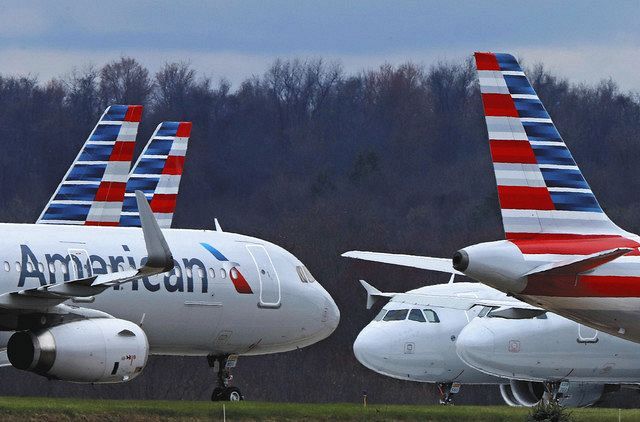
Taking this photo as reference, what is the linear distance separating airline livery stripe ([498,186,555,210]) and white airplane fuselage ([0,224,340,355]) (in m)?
7.29

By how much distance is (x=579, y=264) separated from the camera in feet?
83.5

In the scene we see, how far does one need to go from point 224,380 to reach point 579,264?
9405 millimetres

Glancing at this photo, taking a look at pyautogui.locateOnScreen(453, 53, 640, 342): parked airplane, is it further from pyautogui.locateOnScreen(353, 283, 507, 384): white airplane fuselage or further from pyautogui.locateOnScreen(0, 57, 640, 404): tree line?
pyautogui.locateOnScreen(0, 57, 640, 404): tree line

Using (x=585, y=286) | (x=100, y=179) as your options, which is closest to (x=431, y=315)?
(x=100, y=179)

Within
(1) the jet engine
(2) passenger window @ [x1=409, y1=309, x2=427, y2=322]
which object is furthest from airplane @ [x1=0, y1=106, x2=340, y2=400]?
(1) the jet engine

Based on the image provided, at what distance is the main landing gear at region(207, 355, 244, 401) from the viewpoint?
32.3 m

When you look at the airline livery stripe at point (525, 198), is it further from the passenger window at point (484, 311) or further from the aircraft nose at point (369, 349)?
the aircraft nose at point (369, 349)

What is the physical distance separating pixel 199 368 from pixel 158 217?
58.4 ft

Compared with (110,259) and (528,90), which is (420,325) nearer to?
(110,259)

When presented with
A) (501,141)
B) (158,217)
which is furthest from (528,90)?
(158,217)

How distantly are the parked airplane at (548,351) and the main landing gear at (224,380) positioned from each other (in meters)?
6.79

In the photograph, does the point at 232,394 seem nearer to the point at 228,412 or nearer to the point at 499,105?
the point at 228,412

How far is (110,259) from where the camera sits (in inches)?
1193

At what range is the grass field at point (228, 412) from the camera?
25250mm
